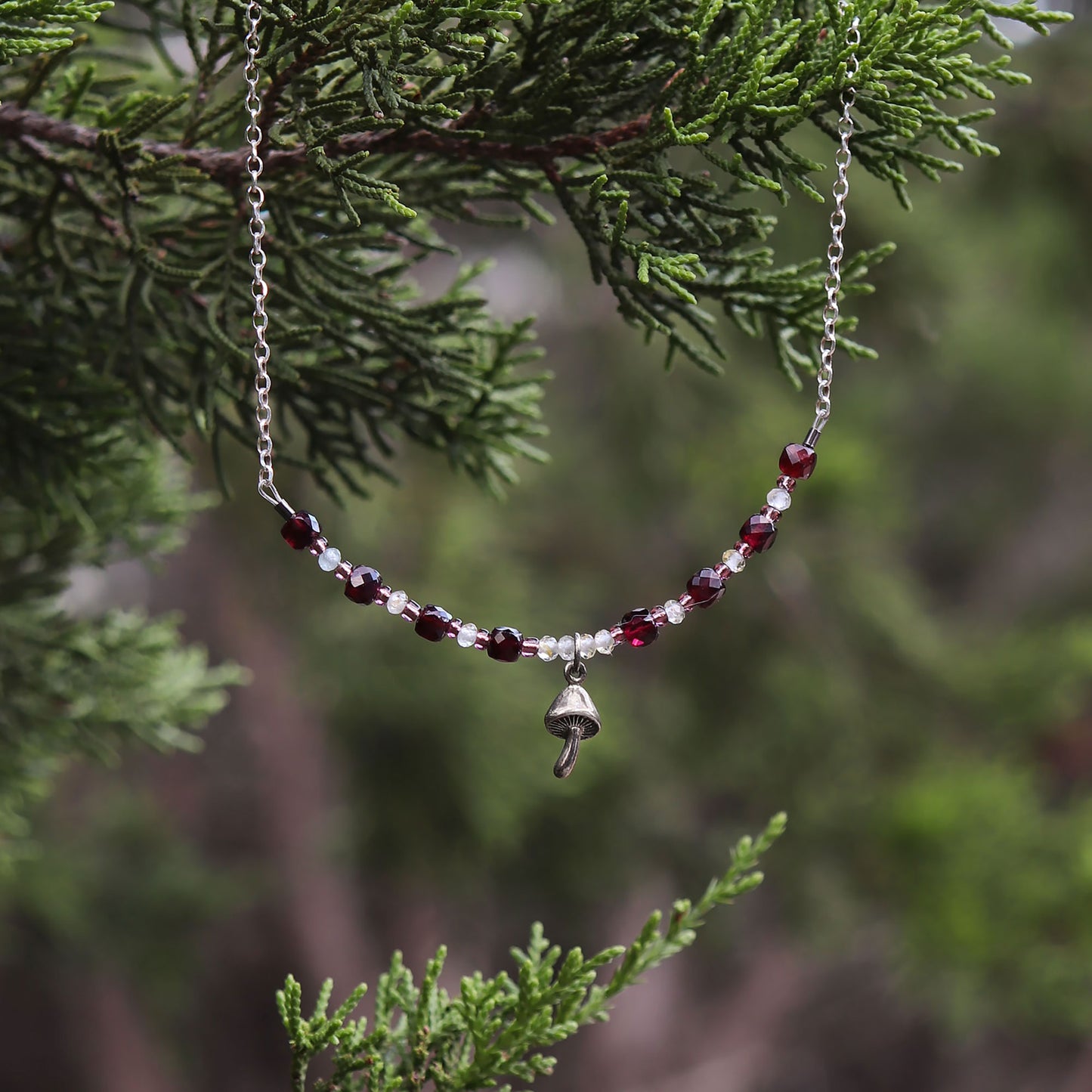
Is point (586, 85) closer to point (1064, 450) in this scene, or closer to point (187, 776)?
point (1064, 450)

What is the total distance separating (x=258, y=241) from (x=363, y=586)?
49 centimetres

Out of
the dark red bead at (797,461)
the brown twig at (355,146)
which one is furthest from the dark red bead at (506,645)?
the brown twig at (355,146)

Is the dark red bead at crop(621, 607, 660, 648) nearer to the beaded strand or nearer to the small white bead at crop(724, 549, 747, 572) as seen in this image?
the beaded strand

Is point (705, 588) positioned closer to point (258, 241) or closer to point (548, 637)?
point (548, 637)

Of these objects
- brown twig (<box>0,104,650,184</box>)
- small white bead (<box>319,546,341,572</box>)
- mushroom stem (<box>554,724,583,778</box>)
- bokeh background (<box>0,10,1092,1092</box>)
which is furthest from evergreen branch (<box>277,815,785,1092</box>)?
bokeh background (<box>0,10,1092,1092</box>)

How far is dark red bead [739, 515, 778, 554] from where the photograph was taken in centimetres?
156

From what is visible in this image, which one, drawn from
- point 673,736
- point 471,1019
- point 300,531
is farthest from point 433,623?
point 673,736

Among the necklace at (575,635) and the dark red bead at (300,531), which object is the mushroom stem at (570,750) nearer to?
the necklace at (575,635)

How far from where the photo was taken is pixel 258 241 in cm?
140

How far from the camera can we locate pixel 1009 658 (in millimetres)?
4645

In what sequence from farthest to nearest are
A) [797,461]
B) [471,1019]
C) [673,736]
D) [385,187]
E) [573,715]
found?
[673,736] → [797,461] → [573,715] → [471,1019] → [385,187]

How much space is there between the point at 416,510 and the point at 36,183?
326 cm

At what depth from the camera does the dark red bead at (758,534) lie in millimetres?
1564

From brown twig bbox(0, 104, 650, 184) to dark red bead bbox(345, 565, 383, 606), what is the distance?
0.57m
